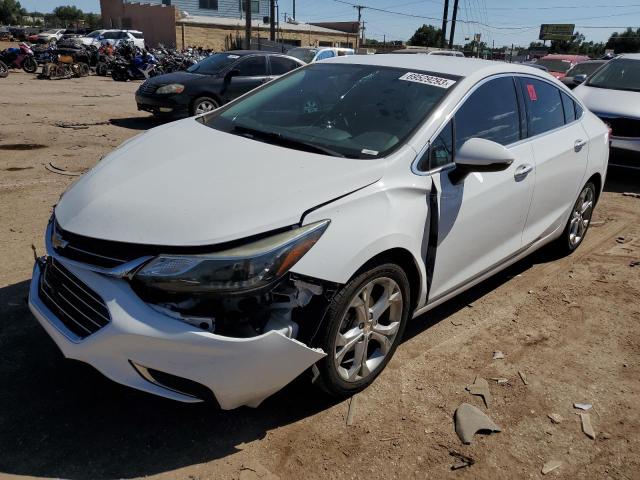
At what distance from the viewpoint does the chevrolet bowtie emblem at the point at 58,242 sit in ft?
8.08

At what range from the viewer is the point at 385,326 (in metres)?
2.97

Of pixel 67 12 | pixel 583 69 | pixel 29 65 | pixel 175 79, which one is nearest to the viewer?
pixel 175 79

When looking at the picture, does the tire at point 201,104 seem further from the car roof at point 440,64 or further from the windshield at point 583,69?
the windshield at point 583,69

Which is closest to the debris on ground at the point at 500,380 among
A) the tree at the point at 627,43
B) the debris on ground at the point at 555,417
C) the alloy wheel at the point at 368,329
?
the debris on ground at the point at 555,417

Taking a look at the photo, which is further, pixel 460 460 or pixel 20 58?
pixel 20 58

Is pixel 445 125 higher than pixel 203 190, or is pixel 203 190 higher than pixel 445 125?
pixel 445 125

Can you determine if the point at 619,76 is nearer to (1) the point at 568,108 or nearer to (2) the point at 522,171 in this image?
(1) the point at 568,108

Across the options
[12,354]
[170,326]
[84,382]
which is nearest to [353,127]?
[170,326]

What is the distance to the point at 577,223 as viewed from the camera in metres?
4.99

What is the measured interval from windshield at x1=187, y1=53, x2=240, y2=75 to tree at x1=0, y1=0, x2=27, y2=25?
84.1m

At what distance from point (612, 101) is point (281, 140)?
687 centimetres

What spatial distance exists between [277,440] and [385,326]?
838 millimetres

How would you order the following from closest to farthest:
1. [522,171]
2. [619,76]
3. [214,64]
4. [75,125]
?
1. [522,171]
2. [619,76]
3. [75,125]
4. [214,64]

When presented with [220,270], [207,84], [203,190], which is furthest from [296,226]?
[207,84]
